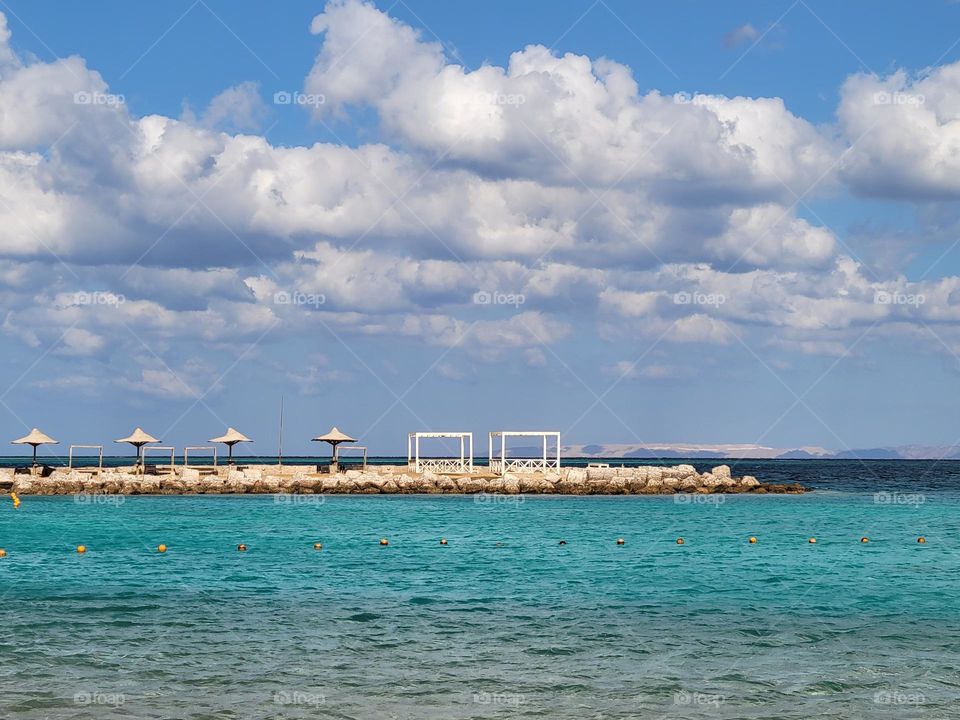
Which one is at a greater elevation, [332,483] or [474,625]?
[332,483]

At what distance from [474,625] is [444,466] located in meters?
58.0

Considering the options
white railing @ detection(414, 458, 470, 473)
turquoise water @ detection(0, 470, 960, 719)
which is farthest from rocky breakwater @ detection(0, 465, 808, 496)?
turquoise water @ detection(0, 470, 960, 719)

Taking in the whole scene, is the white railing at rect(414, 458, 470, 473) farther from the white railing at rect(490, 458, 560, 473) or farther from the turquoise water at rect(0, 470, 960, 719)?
the turquoise water at rect(0, 470, 960, 719)

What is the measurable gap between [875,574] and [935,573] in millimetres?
2120

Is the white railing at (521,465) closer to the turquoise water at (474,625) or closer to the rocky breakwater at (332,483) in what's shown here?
the rocky breakwater at (332,483)

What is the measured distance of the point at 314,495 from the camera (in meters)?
72.9

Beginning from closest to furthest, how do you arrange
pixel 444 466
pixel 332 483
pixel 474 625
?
pixel 474 625 < pixel 332 483 < pixel 444 466

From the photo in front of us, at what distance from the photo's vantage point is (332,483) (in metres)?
74.8

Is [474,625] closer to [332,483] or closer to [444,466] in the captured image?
[332,483]

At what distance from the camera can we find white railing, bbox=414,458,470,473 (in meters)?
79.3

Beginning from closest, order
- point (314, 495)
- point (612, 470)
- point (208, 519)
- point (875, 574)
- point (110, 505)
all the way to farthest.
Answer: point (875, 574) → point (208, 519) → point (110, 505) → point (314, 495) → point (612, 470)

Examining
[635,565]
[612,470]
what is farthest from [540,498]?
[635,565]

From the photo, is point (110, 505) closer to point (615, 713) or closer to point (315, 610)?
point (315, 610)

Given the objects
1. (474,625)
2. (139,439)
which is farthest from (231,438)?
(474,625)
